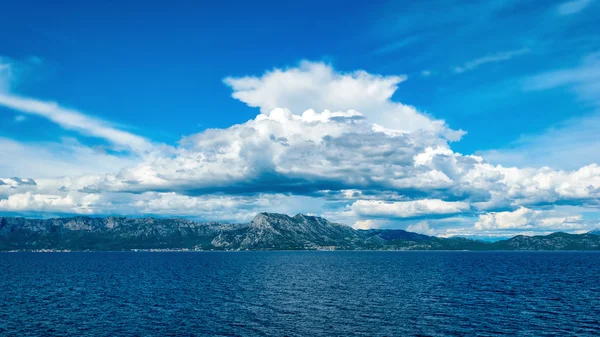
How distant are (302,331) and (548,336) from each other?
44168 millimetres

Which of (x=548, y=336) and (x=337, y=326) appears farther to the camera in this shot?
(x=337, y=326)

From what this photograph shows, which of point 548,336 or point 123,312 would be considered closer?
point 548,336

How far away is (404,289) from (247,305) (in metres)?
56.2

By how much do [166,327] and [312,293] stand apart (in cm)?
5543

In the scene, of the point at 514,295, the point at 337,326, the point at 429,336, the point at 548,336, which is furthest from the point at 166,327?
the point at 514,295

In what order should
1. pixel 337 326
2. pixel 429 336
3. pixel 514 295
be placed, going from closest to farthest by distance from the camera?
pixel 429 336 → pixel 337 326 → pixel 514 295

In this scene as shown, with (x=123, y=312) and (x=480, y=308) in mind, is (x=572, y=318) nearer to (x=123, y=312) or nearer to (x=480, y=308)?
(x=480, y=308)

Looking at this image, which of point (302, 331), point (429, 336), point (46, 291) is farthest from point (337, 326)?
point (46, 291)

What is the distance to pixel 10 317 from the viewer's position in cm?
9056

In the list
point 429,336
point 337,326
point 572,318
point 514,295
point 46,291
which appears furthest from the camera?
point 46,291

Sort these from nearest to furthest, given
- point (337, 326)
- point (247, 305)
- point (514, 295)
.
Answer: point (337, 326) < point (247, 305) < point (514, 295)

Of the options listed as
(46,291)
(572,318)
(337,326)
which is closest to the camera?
(337,326)

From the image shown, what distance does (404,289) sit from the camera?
136m

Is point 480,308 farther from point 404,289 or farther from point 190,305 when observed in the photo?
point 190,305
